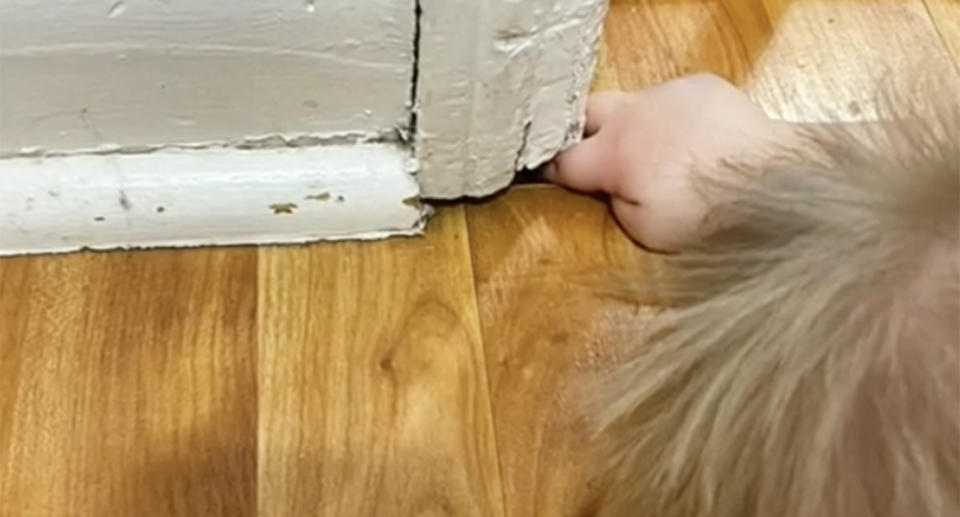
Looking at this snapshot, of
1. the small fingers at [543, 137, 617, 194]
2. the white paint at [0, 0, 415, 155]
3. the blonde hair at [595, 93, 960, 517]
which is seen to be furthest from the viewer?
the small fingers at [543, 137, 617, 194]

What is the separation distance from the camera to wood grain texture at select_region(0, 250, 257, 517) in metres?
0.75

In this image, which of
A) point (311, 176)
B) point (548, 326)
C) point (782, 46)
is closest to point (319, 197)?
point (311, 176)

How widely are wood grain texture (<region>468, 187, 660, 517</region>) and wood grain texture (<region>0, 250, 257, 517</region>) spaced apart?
0.12 m

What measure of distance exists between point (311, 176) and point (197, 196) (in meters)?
0.06

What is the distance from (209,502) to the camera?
75 centimetres

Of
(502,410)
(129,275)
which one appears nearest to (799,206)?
(502,410)

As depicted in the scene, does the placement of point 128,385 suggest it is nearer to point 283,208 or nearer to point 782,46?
point 283,208

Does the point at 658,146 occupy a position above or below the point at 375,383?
above

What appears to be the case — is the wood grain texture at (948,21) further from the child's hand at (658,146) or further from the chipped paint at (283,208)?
the chipped paint at (283,208)

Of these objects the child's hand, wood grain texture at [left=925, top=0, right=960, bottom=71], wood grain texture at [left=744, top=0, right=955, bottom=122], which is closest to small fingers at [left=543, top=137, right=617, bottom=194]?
the child's hand

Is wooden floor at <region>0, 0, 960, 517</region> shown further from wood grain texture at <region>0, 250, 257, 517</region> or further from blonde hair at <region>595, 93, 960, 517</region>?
blonde hair at <region>595, 93, 960, 517</region>

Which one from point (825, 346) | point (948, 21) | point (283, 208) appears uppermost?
point (948, 21)

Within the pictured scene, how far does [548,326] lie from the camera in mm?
813

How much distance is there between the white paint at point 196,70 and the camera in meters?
0.74
